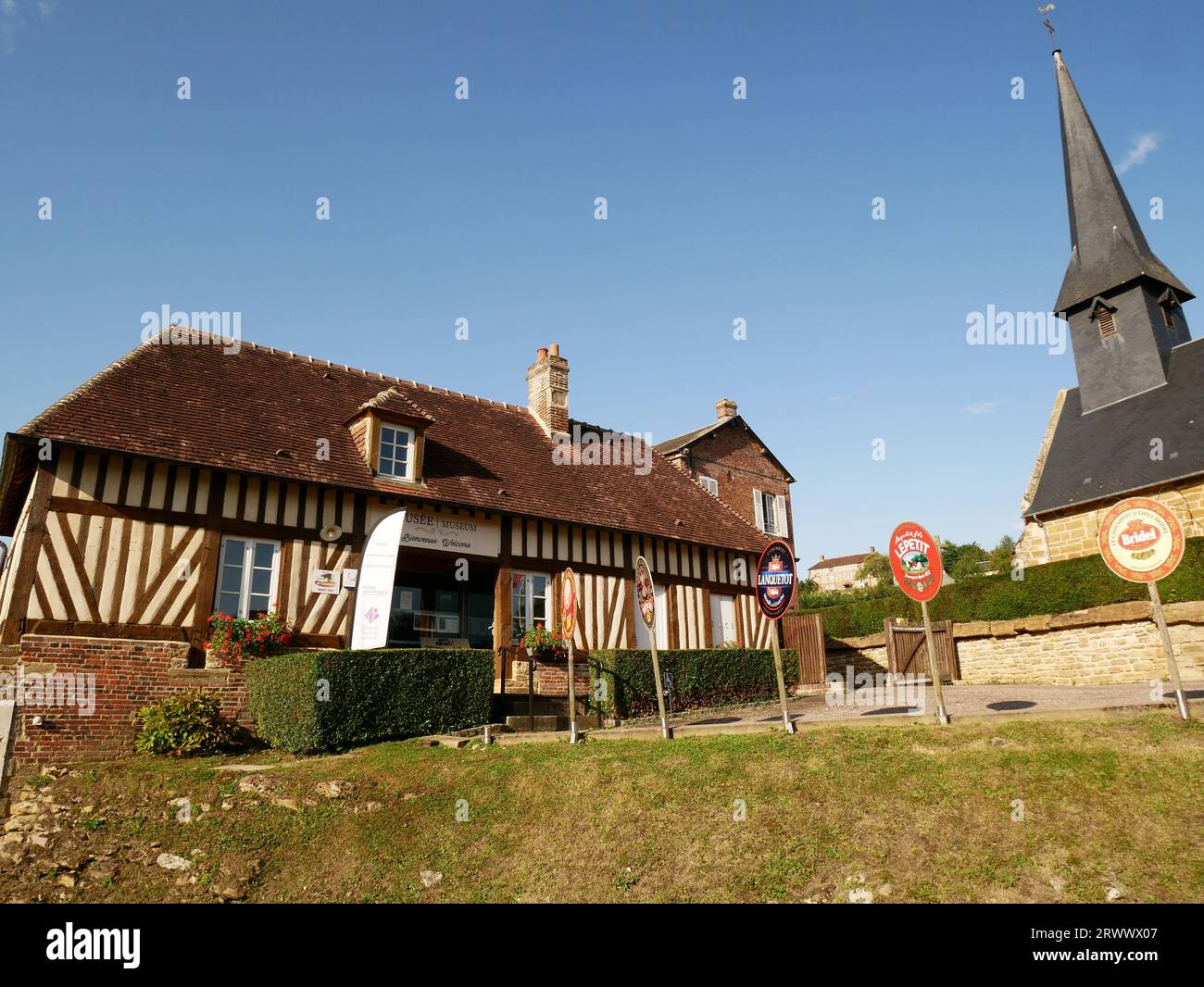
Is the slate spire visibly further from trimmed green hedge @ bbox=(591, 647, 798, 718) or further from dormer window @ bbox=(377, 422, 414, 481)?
dormer window @ bbox=(377, 422, 414, 481)

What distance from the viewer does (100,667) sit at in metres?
10.9

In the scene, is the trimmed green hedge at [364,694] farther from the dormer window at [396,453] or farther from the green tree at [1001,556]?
the green tree at [1001,556]

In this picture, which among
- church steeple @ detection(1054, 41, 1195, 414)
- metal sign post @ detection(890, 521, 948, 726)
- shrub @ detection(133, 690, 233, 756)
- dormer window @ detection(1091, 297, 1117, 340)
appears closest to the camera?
metal sign post @ detection(890, 521, 948, 726)

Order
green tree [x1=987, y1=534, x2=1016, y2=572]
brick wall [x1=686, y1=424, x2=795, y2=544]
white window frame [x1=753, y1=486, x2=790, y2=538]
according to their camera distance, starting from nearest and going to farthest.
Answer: brick wall [x1=686, y1=424, x2=795, y2=544] → white window frame [x1=753, y1=486, x2=790, y2=538] → green tree [x1=987, y1=534, x2=1016, y2=572]

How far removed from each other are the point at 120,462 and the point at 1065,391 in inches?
1111

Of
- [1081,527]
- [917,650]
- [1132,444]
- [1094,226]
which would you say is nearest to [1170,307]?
[1094,226]

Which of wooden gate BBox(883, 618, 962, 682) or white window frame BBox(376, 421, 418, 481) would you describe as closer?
white window frame BBox(376, 421, 418, 481)

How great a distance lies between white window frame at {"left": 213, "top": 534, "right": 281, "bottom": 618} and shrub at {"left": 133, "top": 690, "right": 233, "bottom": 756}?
1.60 meters

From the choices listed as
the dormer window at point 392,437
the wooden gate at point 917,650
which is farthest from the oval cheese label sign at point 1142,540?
the dormer window at point 392,437

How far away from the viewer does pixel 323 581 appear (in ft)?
43.5

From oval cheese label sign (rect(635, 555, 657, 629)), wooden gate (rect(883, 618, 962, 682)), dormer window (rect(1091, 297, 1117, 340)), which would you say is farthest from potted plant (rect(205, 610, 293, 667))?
dormer window (rect(1091, 297, 1117, 340))

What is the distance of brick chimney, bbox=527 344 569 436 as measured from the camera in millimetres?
20172

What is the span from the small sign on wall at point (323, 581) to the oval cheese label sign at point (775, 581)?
740 cm
